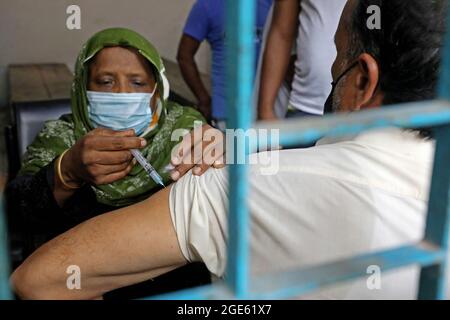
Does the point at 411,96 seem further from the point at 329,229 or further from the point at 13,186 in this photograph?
the point at 13,186

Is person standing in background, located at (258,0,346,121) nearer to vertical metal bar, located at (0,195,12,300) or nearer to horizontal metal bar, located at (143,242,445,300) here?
horizontal metal bar, located at (143,242,445,300)

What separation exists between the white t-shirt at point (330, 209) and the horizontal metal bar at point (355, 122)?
22 centimetres

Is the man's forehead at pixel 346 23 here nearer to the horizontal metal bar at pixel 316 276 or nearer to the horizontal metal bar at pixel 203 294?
the horizontal metal bar at pixel 316 276

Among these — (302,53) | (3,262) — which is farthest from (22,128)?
(3,262)

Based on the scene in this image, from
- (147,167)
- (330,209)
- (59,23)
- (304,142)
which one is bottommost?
(147,167)

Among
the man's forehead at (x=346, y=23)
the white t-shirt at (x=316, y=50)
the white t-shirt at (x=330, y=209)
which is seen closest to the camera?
the white t-shirt at (x=330, y=209)

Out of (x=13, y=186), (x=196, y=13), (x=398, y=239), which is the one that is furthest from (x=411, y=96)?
(x=196, y=13)

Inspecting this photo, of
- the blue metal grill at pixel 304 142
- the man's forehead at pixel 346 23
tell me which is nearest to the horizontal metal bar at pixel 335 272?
the blue metal grill at pixel 304 142

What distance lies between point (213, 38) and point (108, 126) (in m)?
1.08

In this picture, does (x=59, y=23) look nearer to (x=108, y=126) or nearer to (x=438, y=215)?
(x=108, y=126)

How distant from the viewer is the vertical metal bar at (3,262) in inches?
17.2

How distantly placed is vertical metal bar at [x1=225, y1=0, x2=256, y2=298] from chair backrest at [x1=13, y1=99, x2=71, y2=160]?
1514mm

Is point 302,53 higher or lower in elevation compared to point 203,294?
higher

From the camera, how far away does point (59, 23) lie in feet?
13.3
